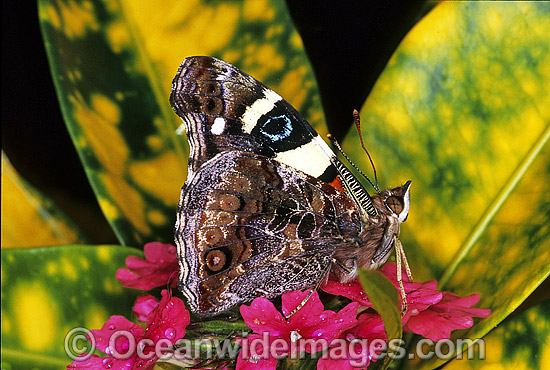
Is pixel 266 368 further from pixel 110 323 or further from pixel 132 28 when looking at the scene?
pixel 132 28

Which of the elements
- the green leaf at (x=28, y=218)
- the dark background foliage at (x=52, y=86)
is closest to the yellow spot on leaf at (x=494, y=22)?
the dark background foliage at (x=52, y=86)

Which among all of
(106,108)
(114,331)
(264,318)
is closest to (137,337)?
(114,331)

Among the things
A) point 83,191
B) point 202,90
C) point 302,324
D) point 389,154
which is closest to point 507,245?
point 389,154

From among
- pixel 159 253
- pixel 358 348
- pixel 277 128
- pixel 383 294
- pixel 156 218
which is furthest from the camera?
pixel 156 218

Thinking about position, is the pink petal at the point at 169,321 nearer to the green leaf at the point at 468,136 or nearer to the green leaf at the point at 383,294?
the green leaf at the point at 383,294

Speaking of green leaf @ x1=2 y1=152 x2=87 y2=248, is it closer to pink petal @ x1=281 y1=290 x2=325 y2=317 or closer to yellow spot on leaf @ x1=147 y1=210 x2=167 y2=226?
yellow spot on leaf @ x1=147 y1=210 x2=167 y2=226

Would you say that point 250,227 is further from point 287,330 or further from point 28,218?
point 28,218

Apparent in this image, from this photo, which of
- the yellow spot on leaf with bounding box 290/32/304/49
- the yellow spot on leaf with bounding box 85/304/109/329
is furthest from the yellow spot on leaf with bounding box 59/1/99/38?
the yellow spot on leaf with bounding box 85/304/109/329
